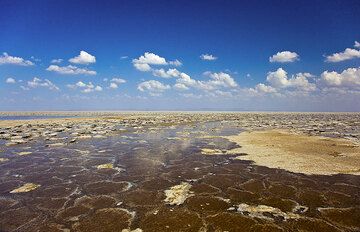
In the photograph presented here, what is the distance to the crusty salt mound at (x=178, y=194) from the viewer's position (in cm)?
892

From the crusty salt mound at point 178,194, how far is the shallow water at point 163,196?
0.21m

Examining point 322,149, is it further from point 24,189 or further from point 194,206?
point 24,189

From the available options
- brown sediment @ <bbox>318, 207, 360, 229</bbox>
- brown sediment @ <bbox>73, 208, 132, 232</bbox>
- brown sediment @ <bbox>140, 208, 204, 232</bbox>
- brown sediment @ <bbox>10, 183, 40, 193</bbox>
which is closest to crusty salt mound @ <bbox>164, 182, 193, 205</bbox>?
brown sediment @ <bbox>140, 208, 204, 232</bbox>

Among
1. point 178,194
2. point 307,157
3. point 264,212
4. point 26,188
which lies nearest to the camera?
point 264,212

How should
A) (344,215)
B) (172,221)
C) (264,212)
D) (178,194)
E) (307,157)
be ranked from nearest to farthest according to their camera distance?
(172,221), (344,215), (264,212), (178,194), (307,157)

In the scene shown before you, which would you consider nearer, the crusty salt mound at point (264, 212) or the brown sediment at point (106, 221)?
the brown sediment at point (106, 221)

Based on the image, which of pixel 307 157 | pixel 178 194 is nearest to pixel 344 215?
pixel 178 194

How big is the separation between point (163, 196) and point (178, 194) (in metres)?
0.54

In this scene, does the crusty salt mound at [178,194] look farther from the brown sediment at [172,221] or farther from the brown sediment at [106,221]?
the brown sediment at [106,221]

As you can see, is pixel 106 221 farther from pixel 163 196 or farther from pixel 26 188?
pixel 26 188

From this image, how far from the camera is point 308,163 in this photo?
13.8 metres

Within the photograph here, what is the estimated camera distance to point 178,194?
959cm

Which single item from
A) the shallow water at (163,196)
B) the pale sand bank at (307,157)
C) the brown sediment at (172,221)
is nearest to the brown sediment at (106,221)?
the shallow water at (163,196)

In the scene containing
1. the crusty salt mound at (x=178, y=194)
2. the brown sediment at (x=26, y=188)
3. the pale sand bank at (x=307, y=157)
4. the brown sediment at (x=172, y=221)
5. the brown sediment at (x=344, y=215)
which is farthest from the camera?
the pale sand bank at (x=307, y=157)
